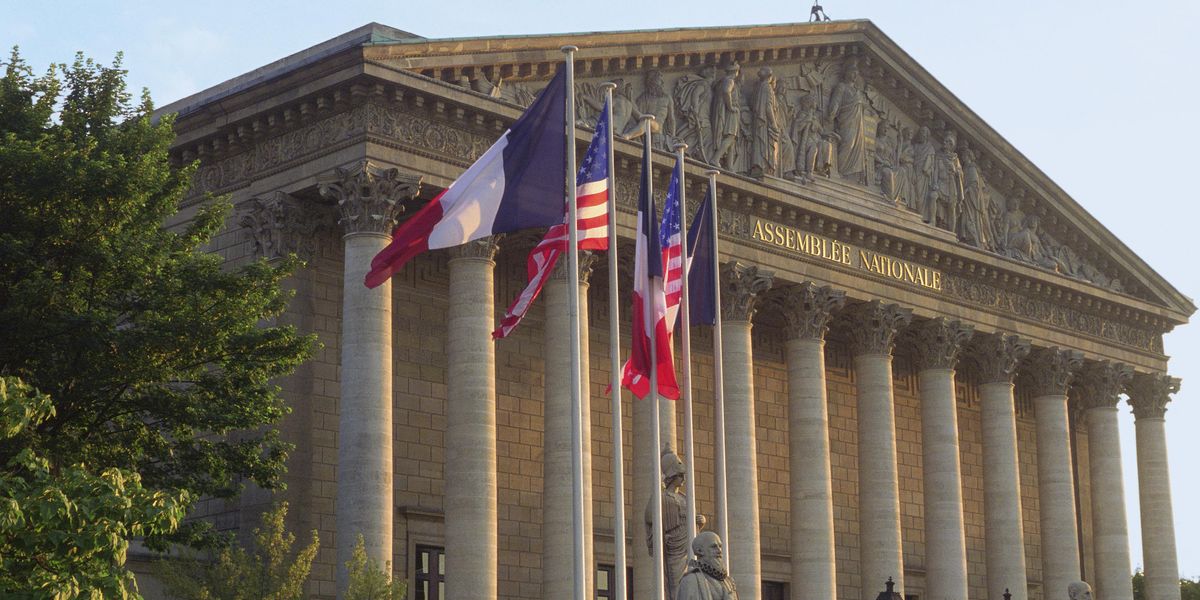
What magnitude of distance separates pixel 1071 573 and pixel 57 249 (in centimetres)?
3534

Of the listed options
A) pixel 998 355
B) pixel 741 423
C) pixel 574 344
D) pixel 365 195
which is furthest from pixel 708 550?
pixel 998 355

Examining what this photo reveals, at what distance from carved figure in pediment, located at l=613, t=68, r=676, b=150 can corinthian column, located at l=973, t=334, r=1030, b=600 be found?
1436 cm

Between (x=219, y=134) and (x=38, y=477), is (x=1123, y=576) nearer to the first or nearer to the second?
(x=219, y=134)

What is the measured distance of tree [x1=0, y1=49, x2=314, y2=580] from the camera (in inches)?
1126

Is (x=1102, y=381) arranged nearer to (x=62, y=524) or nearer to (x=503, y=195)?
(x=503, y=195)

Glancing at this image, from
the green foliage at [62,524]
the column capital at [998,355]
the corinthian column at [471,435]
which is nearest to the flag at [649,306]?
the green foliage at [62,524]

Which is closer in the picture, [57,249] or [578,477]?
[578,477]

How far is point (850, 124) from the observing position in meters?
49.8

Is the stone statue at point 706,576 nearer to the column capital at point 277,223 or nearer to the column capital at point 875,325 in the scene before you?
the column capital at point 277,223

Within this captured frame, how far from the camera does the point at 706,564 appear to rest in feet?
67.6

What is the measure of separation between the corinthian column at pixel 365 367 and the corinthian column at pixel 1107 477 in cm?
2914

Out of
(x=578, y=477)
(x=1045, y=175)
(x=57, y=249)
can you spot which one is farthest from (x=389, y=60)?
(x=1045, y=175)

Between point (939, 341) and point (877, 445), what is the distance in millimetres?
4480

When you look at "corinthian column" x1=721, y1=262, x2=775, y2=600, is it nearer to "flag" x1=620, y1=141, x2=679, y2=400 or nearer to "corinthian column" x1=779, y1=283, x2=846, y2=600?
"corinthian column" x1=779, y1=283, x2=846, y2=600
